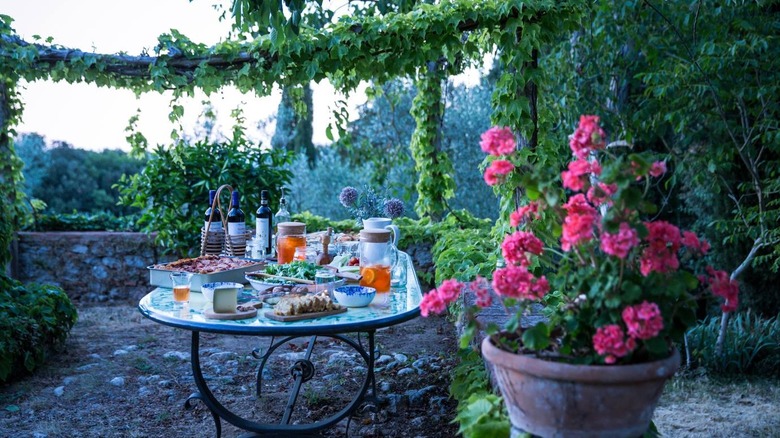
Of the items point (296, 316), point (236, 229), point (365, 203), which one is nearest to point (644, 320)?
point (296, 316)

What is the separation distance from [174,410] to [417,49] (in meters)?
2.52

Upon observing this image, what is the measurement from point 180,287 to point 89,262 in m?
4.48

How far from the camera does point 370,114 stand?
11078 mm

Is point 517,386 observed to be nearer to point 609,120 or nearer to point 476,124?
point 609,120

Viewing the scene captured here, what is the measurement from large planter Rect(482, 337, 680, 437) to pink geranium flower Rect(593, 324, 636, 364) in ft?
0.11

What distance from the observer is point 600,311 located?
5.01 ft

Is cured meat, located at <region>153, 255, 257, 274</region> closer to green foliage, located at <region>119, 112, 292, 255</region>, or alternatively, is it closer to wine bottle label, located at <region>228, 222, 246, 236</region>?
wine bottle label, located at <region>228, 222, 246, 236</region>

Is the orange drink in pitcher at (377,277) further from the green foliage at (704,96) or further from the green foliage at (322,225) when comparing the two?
the green foliage at (322,225)

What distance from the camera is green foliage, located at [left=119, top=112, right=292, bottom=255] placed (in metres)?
6.07

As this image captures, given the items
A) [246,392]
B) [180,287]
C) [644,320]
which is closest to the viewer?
[644,320]

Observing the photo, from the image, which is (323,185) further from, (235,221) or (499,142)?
(499,142)

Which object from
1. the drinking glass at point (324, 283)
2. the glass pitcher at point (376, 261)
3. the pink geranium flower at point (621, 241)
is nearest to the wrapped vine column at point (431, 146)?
the glass pitcher at point (376, 261)

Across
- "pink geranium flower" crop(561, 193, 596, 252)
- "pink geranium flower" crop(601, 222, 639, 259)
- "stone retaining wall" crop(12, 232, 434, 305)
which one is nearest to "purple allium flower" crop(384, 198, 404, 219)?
"stone retaining wall" crop(12, 232, 434, 305)

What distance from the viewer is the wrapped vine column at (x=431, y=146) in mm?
6301
